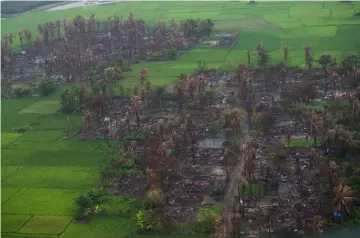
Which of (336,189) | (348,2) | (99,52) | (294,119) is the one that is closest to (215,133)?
(294,119)

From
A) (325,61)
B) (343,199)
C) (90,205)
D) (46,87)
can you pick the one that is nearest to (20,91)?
(46,87)

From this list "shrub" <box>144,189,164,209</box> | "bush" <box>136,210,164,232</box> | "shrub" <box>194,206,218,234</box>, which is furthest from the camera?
"shrub" <box>144,189,164,209</box>

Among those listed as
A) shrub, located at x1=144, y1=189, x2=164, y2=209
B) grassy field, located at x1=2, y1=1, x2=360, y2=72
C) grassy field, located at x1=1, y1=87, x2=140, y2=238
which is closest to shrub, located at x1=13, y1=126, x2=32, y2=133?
grassy field, located at x1=1, y1=87, x2=140, y2=238

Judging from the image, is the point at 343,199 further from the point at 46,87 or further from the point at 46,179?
the point at 46,87

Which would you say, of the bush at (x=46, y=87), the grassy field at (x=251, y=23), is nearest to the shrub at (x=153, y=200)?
the grassy field at (x=251, y=23)

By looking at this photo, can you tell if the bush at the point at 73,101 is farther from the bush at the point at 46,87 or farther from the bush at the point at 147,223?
the bush at the point at 147,223

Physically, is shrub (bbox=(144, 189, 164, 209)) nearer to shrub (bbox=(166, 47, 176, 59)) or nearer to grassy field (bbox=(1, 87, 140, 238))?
grassy field (bbox=(1, 87, 140, 238))
